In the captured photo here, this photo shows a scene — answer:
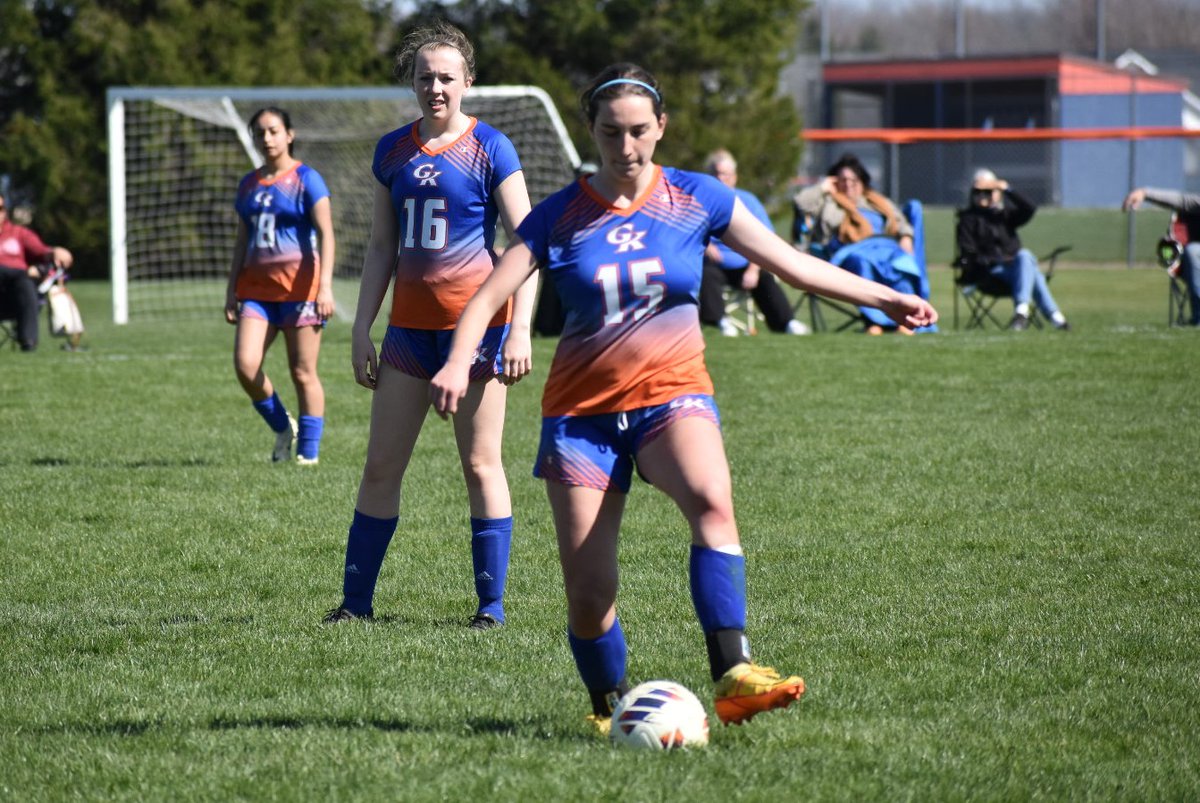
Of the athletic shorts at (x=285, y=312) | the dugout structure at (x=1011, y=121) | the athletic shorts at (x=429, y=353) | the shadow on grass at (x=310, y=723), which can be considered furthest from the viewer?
the dugout structure at (x=1011, y=121)

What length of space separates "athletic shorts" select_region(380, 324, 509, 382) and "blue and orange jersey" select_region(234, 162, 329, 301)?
3.43 meters

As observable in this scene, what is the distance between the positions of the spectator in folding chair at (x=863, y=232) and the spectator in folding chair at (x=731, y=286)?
68 centimetres

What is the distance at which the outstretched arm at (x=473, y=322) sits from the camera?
3.82 metres

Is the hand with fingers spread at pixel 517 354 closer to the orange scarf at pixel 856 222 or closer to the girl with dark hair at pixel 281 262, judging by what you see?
the girl with dark hair at pixel 281 262

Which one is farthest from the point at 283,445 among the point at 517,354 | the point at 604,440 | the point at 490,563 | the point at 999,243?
the point at 999,243

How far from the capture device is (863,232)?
1634 centimetres

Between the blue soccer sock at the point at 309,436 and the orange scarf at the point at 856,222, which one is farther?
the orange scarf at the point at 856,222

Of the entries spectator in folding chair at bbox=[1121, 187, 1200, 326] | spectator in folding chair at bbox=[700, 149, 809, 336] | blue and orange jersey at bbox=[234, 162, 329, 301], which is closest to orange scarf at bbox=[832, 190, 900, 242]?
spectator in folding chair at bbox=[700, 149, 809, 336]

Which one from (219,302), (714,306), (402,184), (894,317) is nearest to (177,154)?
(219,302)

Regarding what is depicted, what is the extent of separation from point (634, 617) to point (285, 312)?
396cm

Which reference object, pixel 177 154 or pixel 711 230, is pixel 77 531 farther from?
pixel 177 154

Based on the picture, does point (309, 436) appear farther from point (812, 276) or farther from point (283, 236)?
point (812, 276)

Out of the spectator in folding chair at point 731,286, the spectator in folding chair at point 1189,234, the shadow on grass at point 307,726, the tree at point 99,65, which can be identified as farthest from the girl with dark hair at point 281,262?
the tree at point 99,65

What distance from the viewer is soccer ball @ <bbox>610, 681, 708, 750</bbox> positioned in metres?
3.91
